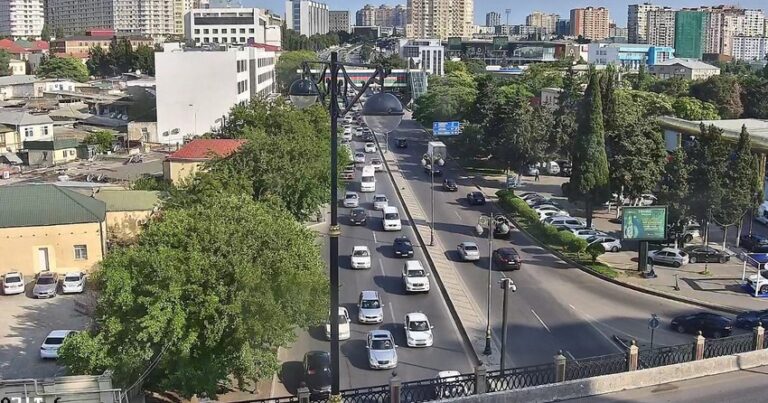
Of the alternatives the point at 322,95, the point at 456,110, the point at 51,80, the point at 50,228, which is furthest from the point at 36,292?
the point at 51,80

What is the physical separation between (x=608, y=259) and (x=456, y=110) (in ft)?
124

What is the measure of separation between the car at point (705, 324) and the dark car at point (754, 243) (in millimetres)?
10761

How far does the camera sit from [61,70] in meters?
106

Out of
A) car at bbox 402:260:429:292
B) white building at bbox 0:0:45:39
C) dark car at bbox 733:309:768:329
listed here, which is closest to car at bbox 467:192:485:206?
car at bbox 402:260:429:292

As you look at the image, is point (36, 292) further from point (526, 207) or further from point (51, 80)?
point (51, 80)

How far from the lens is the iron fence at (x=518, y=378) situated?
13750mm

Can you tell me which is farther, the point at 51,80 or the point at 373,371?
the point at 51,80

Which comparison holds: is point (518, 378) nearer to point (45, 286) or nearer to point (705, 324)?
point (705, 324)

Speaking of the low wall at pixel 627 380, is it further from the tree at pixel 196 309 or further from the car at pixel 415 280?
the car at pixel 415 280

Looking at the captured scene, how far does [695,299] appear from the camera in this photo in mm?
26344

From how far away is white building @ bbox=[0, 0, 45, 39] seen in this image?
18125cm

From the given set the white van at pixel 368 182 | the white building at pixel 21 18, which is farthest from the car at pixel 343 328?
the white building at pixel 21 18

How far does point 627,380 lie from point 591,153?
2175 cm

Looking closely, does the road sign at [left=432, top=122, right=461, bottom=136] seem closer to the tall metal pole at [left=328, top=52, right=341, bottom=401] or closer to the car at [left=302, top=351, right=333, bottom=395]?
the car at [left=302, top=351, right=333, bottom=395]
